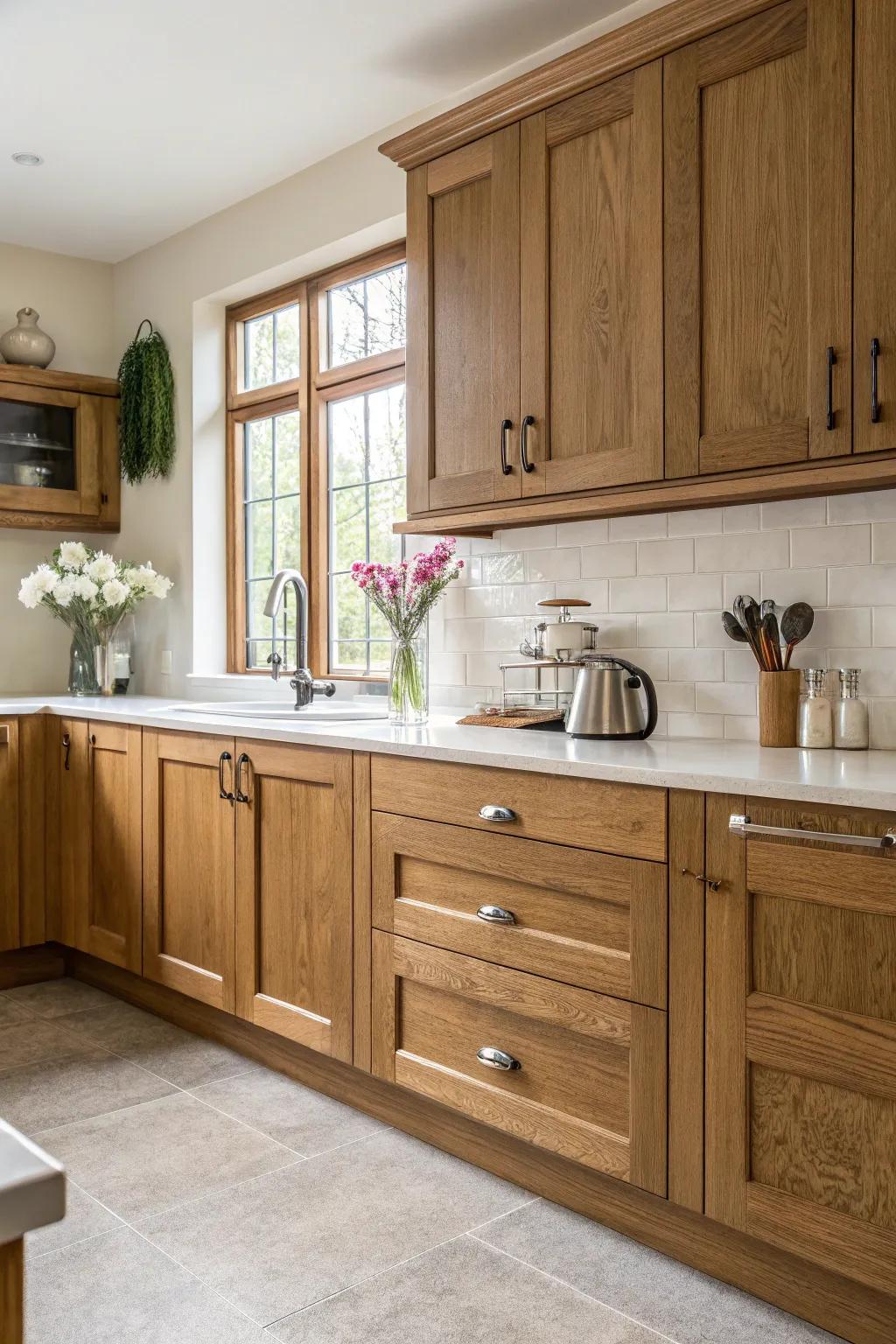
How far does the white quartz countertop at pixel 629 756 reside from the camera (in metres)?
1.76

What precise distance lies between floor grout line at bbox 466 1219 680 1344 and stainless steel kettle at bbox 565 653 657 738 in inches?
40.3

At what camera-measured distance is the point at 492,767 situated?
2.24m

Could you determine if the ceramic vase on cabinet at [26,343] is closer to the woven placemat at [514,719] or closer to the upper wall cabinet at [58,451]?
the upper wall cabinet at [58,451]

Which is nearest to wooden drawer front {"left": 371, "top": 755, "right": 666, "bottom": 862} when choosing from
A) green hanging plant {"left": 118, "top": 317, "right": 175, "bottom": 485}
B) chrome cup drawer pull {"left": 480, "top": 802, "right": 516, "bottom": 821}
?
chrome cup drawer pull {"left": 480, "top": 802, "right": 516, "bottom": 821}

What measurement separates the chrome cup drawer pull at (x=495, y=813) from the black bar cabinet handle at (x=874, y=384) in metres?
0.98

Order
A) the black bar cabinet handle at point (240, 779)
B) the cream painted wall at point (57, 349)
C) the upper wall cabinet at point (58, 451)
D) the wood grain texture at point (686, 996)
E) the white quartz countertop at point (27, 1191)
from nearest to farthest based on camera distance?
the white quartz countertop at point (27, 1191) < the wood grain texture at point (686, 996) < the black bar cabinet handle at point (240, 779) < the upper wall cabinet at point (58, 451) < the cream painted wall at point (57, 349)

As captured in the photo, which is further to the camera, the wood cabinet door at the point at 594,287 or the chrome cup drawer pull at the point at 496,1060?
the wood cabinet door at the point at 594,287

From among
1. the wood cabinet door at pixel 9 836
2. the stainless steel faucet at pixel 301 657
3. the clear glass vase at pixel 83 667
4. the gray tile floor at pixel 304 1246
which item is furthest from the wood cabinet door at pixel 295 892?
the clear glass vase at pixel 83 667

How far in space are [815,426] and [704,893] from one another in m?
0.87

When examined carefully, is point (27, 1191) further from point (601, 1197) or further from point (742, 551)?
point (742, 551)

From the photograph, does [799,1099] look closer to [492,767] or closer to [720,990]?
[720,990]

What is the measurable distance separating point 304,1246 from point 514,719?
1220mm

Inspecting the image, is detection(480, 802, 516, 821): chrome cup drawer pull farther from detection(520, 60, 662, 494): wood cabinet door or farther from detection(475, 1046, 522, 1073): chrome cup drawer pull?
detection(520, 60, 662, 494): wood cabinet door

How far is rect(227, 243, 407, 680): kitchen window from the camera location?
365cm
